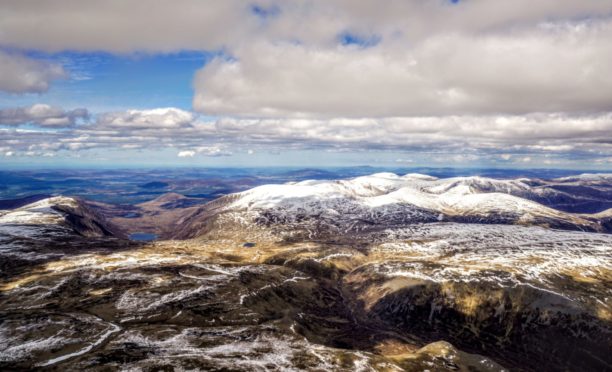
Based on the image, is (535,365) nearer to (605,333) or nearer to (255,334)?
(605,333)

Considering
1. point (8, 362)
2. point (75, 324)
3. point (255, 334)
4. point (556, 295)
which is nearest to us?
point (8, 362)

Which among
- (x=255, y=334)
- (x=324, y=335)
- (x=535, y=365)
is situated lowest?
(x=535, y=365)

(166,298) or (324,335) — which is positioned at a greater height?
(166,298)

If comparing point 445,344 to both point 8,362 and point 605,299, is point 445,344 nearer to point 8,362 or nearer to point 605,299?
point 605,299

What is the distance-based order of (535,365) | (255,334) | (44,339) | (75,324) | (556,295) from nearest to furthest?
(44,339)
(75,324)
(255,334)
(535,365)
(556,295)

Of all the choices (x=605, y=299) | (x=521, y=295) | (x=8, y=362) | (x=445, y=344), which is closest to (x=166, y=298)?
(x=8, y=362)

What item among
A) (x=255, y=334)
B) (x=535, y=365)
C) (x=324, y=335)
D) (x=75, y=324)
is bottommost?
(x=535, y=365)

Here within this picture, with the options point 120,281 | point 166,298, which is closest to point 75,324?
point 166,298

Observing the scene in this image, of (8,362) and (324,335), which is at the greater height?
(8,362)

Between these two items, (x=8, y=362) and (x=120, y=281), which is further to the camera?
(x=120, y=281)
